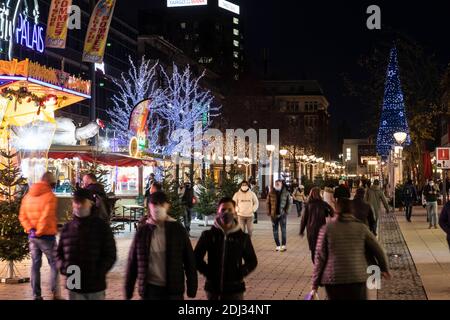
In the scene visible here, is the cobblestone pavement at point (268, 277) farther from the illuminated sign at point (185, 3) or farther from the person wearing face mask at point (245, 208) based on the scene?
the illuminated sign at point (185, 3)

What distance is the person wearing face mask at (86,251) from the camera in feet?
22.9

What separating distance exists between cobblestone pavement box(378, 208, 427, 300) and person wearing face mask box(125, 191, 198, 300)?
516 centimetres

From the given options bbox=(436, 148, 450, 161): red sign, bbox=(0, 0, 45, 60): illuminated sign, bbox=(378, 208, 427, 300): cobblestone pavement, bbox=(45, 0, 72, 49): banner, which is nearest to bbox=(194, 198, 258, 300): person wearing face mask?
bbox=(378, 208, 427, 300): cobblestone pavement

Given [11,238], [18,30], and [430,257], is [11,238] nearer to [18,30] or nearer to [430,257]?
[430,257]

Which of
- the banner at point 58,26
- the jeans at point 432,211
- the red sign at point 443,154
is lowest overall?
the jeans at point 432,211

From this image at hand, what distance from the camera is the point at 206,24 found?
150 m

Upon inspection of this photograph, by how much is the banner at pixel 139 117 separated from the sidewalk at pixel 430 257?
42.7 ft

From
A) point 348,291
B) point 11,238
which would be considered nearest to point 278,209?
point 11,238

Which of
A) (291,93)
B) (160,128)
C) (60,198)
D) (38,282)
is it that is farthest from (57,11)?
(291,93)

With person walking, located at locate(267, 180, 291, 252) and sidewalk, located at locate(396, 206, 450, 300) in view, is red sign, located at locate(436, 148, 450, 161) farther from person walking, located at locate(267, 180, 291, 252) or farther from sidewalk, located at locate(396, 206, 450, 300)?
person walking, located at locate(267, 180, 291, 252)

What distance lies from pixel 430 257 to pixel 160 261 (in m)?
11.3

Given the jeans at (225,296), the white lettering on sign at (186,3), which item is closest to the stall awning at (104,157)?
the jeans at (225,296)
